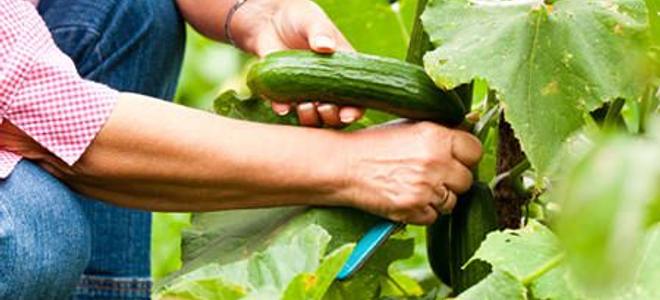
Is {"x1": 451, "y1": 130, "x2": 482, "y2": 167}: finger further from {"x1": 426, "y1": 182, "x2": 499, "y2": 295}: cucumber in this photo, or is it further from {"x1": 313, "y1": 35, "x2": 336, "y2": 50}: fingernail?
{"x1": 313, "y1": 35, "x2": 336, "y2": 50}: fingernail

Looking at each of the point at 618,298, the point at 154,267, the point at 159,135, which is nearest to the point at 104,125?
the point at 159,135

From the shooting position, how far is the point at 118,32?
1.58m

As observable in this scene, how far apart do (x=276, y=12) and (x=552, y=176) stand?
0.59 m

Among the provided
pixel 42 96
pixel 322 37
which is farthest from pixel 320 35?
pixel 42 96

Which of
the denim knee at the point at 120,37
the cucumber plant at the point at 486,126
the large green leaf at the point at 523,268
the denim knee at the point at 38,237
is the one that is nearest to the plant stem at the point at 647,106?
the cucumber plant at the point at 486,126

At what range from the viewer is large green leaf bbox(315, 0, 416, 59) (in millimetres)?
1745

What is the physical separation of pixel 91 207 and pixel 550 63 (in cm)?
82

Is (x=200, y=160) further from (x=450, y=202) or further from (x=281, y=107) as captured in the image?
(x=450, y=202)

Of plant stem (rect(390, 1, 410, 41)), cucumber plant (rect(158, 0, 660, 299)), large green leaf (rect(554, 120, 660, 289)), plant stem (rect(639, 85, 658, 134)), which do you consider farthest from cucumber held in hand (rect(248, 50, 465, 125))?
large green leaf (rect(554, 120, 660, 289))

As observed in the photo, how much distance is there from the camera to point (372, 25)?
1780 millimetres

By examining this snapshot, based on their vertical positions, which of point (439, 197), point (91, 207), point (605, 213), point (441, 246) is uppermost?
point (605, 213)

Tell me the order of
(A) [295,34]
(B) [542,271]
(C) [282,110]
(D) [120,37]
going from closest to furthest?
(B) [542,271], (C) [282,110], (A) [295,34], (D) [120,37]

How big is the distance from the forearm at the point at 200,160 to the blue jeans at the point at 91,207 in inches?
2.7

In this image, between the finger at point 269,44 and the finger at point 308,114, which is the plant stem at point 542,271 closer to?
the finger at point 308,114
